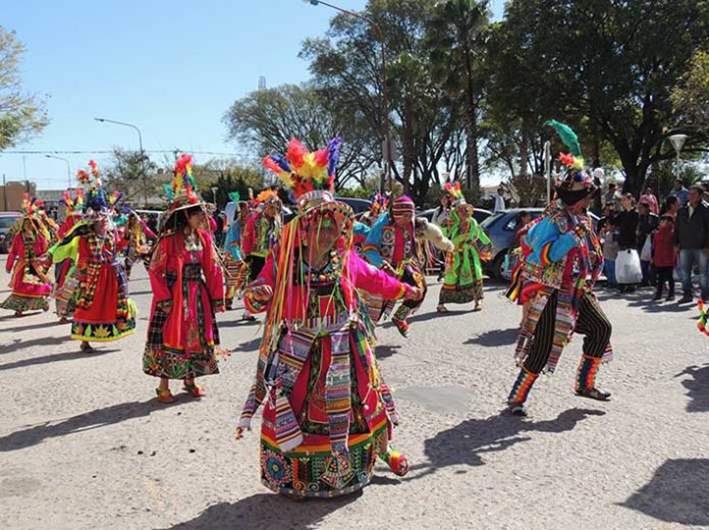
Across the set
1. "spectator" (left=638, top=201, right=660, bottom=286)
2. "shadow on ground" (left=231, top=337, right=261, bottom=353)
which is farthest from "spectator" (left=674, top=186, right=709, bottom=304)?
"shadow on ground" (left=231, top=337, right=261, bottom=353)

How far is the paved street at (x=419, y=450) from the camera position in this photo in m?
3.72

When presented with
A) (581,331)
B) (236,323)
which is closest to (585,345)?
(581,331)

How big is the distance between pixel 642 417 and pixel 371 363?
8.33ft

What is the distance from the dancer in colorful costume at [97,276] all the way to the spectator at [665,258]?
27.6 feet

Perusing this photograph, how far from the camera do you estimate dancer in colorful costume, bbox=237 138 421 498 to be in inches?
147

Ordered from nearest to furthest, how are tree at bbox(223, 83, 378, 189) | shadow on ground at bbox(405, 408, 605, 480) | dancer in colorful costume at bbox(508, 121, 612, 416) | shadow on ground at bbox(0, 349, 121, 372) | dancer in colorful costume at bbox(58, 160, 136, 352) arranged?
1. shadow on ground at bbox(405, 408, 605, 480)
2. dancer in colorful costume at bbox(508, 121, 612, 416)
3. shadow on ground at bbox(0, 349, 121, 372)
4. dancer in colorful costume at bbox(58, 160, 136, 352)
5. tree at bbox(223, 83, 378, 189)

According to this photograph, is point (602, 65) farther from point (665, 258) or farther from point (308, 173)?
point (308, 173)

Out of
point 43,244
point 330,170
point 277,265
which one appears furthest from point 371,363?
point 43,244

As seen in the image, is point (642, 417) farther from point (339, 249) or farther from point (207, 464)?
point (207, 464)

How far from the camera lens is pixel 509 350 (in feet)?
25.1

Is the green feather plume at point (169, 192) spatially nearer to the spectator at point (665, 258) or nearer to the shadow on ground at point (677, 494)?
the shadow on ground at point (677, 494)

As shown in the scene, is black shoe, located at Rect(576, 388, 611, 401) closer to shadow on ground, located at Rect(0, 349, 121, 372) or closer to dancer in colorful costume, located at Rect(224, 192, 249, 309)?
shadow on ground, located at Rect(0, 349, 121, 372)

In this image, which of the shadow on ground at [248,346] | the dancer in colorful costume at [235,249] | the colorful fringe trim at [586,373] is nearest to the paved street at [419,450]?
the colorful fringe trim at [586,373]

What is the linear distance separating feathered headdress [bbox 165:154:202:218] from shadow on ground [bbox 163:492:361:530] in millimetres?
2921
